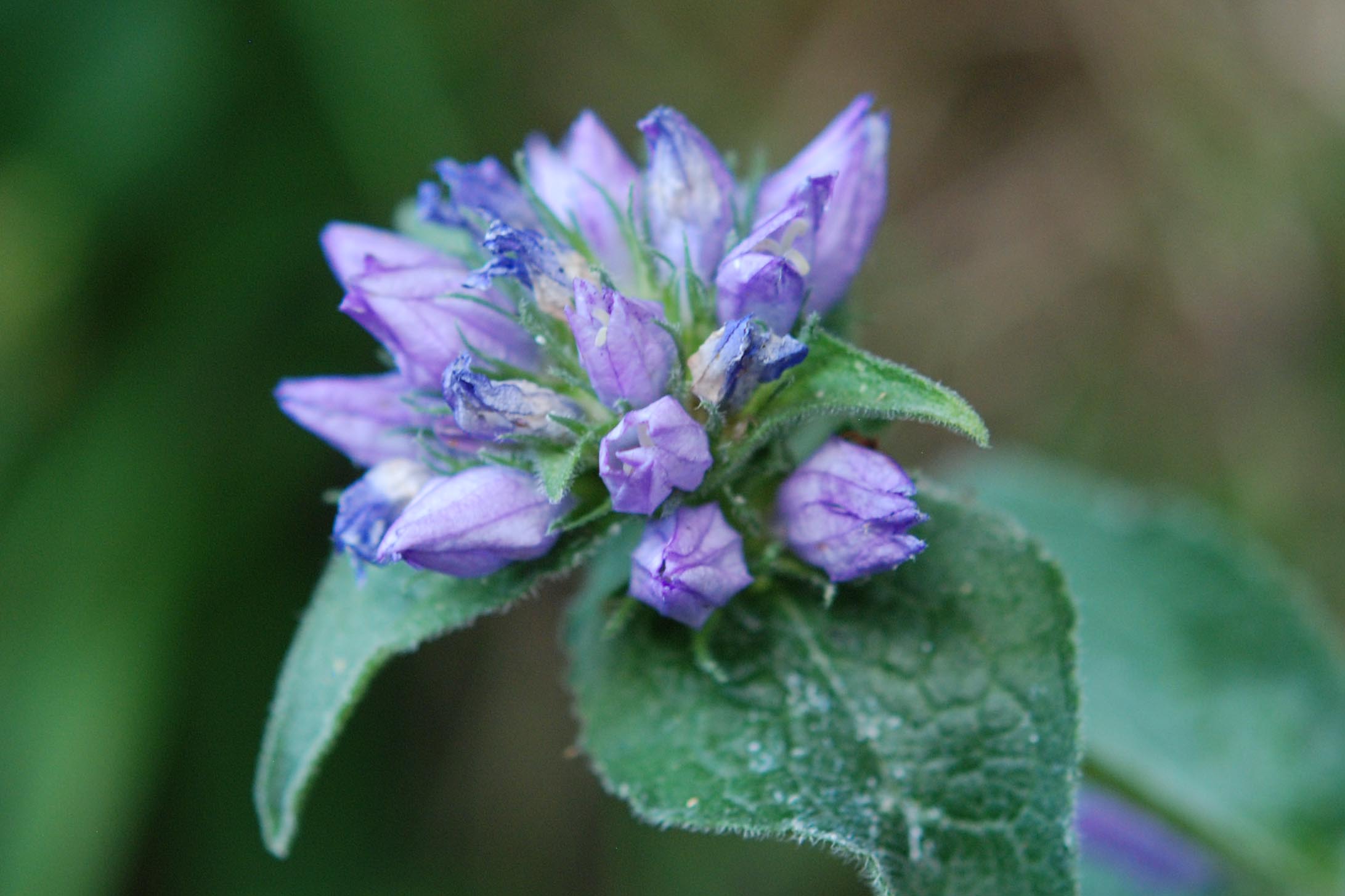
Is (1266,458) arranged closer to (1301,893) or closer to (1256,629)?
(1256,629)

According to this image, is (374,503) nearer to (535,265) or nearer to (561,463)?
(561,463)

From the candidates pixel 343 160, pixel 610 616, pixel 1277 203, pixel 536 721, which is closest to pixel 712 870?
pixel 536 721

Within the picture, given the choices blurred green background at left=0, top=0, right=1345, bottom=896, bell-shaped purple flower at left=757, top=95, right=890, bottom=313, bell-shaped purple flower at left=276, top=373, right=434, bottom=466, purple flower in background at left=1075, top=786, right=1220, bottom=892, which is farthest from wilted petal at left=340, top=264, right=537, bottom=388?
blurred green background at left=0, top=0, right=1345, bottom=896

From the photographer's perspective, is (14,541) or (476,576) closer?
(476,576)

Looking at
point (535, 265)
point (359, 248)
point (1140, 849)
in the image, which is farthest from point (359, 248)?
point (1140, 849)

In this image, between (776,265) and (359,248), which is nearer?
(776,265)

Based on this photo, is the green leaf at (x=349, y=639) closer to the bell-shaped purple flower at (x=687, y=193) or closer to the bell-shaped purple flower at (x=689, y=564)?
the bell-shaped purple flower at (x=689, y=564)

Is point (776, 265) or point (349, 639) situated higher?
point (776, 265)
